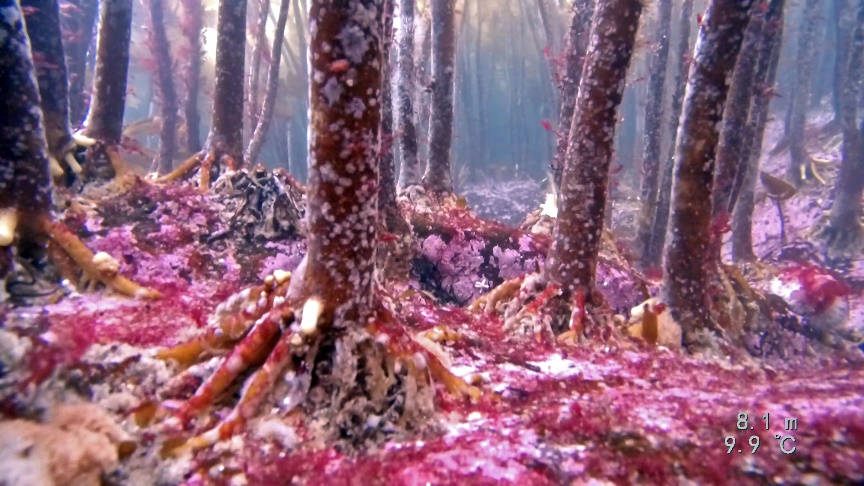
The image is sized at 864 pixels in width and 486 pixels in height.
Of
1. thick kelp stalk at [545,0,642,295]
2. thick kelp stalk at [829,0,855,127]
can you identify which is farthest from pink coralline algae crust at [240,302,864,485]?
thick kelp stalk at [829,0,855,127]

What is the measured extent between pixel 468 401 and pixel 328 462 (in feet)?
3.06

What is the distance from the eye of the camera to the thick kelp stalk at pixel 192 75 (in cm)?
1541

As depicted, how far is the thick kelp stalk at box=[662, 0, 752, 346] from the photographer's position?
4.81 meters

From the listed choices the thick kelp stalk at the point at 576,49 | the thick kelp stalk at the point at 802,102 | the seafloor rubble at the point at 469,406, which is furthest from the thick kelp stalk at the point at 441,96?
the thick kelp stalk at the point at 802,102

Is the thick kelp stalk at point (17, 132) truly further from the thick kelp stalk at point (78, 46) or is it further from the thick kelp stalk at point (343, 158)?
the thick kelp stalk at point (78, 46)

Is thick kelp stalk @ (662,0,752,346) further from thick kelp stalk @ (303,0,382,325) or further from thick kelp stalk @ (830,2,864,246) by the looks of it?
thick kelp stalk @ (830,2,864,246)

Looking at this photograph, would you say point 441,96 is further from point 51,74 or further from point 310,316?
point 310,316

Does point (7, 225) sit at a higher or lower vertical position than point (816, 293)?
higher

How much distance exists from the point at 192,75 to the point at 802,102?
2015 cm

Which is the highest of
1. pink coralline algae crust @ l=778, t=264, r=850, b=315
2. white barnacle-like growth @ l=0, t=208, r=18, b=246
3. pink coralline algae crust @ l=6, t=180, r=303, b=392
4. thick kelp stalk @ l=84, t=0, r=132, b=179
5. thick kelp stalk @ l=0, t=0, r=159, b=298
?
thick kelp stalk @ l=84, t=0, r=132, b=179

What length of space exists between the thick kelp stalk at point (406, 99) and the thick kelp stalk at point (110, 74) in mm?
3875

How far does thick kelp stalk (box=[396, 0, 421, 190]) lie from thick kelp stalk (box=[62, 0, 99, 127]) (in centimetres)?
720

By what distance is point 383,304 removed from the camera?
3.02 meters

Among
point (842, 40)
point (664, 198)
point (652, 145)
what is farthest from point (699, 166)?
point (842, 40)
